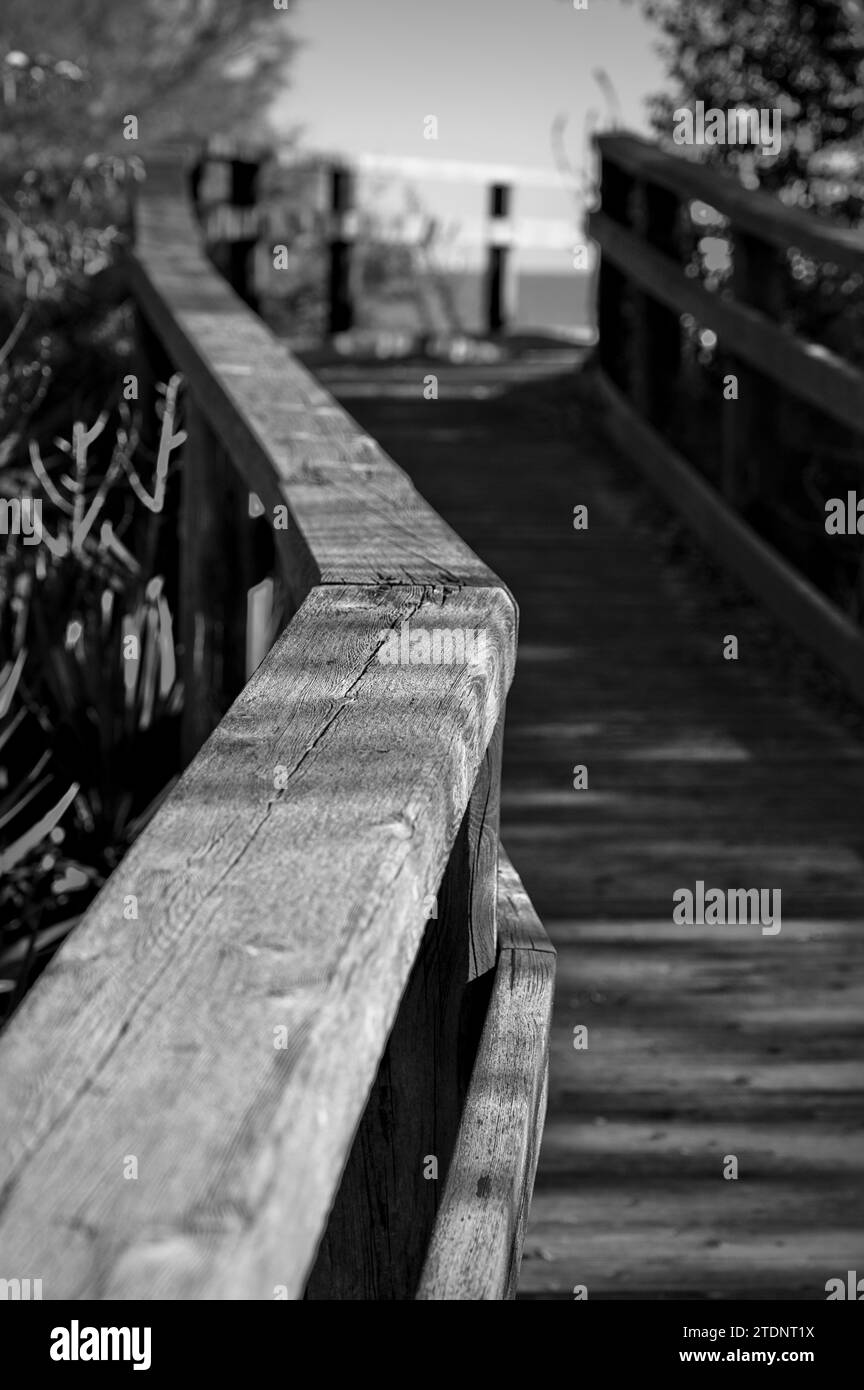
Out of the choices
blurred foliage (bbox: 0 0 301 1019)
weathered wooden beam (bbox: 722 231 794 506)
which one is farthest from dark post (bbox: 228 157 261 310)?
weathered wooden beam (bbox: 722 231 794 506)

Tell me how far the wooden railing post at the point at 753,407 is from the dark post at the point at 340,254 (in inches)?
229

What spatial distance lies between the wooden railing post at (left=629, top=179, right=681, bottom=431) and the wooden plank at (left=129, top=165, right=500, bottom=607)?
8.25 ft

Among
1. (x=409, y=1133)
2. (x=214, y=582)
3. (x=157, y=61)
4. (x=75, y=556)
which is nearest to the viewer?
(x=409, y=1133)

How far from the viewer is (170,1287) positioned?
0.78 m

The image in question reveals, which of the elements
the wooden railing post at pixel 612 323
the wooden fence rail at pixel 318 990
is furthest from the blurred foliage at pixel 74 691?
the wooden railing post at pixel 612 323

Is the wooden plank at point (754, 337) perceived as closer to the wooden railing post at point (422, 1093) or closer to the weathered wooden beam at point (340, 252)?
the wooden railing post at point (422, 1093)

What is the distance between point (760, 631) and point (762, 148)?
3.48 metres

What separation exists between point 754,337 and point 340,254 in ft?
20.4

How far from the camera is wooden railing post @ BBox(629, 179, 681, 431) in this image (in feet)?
21.1

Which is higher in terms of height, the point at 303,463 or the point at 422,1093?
the point at 303,463

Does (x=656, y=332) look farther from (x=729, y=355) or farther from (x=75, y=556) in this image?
(x=75, y=556)

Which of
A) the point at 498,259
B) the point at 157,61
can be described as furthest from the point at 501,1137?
the point at 157,61

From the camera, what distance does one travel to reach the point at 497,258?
12.1 m

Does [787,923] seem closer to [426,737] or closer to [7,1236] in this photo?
[426,737]
